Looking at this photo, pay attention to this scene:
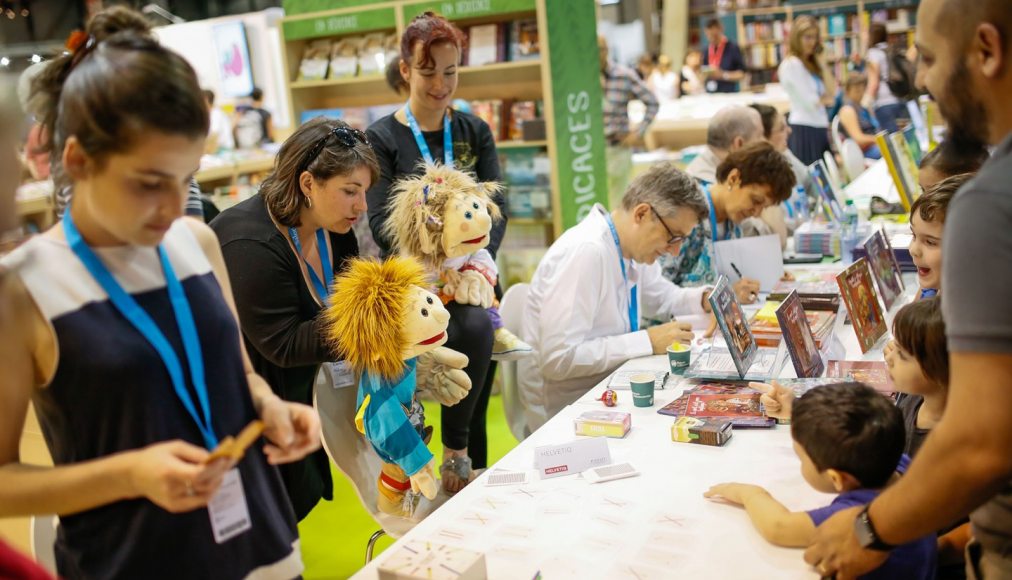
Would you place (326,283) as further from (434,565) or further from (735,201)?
(735,201)

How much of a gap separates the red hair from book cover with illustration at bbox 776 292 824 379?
1651 mm

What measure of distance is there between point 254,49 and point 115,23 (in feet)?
40.0

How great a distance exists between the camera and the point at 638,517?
185cm

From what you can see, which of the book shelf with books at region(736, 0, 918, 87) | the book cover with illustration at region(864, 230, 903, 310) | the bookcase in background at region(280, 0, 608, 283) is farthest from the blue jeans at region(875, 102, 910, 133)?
the book cover with illustration at region(864, 230, 903, 310)

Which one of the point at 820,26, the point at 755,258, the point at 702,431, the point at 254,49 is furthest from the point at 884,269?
the point at 820,26

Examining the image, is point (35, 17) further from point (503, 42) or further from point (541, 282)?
point (541, 282)

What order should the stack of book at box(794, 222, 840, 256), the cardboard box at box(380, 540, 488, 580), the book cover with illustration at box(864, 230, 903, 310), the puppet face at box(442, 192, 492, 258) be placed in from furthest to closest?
the stack of book at box(794, 222, 840, 256)
the book cover with illustration at box(864, 230, 903, 310)
the puppet face at box(442, 192, 492, 258)
the cardboard box at box(380, 540, 488, 580)

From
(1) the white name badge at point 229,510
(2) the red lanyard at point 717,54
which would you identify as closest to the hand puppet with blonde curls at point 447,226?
(1) the white name badge at point 229,510

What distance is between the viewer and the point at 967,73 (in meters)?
1.19

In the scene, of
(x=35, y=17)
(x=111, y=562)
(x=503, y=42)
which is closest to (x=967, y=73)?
(x=111, y=562)

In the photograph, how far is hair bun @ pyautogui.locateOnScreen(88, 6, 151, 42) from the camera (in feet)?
4.42

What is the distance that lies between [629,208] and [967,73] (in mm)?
1954

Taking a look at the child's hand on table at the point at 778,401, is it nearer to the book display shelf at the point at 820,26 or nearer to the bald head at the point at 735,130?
the bald head at the point at 735,130

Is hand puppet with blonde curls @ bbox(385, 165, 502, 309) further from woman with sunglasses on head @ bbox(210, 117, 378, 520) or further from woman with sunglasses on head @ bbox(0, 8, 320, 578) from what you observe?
woman with sunglasses on head @ bbox(0, 8, 320, 578)
